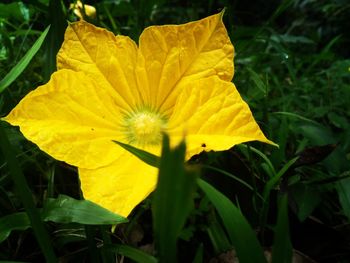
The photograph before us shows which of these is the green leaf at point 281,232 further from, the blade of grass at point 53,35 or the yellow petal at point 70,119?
the blade of grass at point 53,35

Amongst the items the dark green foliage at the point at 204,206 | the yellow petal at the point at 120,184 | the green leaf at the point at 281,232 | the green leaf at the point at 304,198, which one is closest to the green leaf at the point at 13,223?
the dark green foliage at the point at 204,206

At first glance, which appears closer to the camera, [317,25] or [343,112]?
[343,112]

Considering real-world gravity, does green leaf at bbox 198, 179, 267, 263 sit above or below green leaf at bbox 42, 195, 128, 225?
below

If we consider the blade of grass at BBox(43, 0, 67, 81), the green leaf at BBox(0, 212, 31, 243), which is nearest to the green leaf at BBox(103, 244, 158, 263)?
the green leaf at BBox(0, 212, 31, 243)

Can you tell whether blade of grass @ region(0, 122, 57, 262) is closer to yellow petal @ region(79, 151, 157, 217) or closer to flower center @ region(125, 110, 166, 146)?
yellow petal @ region(79, 151, 157, 217)

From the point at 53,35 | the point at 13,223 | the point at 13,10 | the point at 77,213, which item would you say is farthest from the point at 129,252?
the point at 13,10

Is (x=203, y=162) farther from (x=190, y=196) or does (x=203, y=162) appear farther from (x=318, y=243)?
(x=190, y=196)

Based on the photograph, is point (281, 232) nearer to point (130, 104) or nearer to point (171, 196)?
point (171, 196)

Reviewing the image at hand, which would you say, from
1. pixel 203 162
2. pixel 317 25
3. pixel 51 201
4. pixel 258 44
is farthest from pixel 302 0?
pixel 51 201
